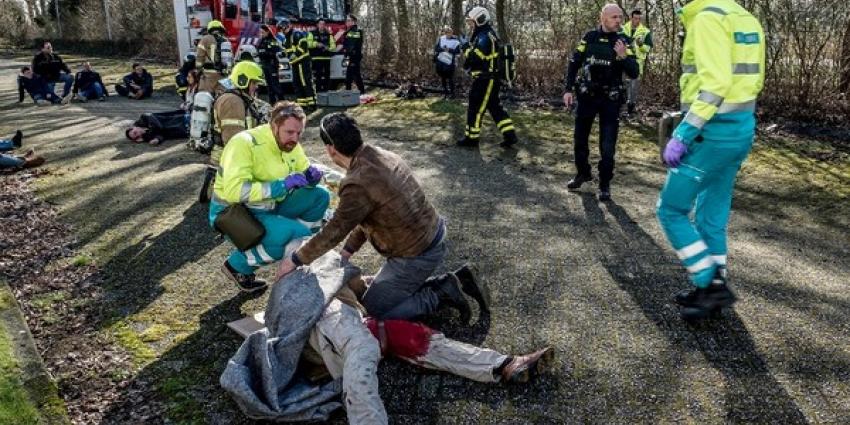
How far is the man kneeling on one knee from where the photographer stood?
13.8 feet

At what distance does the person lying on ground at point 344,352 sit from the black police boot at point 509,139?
18.6ft

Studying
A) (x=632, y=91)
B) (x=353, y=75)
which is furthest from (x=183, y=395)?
(x=353, y=75)

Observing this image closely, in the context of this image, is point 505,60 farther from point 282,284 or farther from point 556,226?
point 282,284

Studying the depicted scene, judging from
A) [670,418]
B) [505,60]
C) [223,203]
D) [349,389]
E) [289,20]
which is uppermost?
[289,20]

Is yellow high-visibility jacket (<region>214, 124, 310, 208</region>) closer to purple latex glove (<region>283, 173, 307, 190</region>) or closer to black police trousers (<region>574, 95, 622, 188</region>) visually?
purple latex glove (<region>283, 173, 307, 190</region>)

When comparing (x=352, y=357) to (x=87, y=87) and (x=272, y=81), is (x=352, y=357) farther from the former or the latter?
(x=87, y=87)

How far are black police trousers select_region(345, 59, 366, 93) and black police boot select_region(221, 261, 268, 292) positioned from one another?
10.1 m


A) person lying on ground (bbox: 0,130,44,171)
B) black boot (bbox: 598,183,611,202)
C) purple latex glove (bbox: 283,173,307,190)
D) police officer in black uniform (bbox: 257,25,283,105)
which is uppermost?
police officer in black uniform (bbox: 257,25,283,105)

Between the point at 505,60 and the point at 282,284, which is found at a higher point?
the point at 505,60

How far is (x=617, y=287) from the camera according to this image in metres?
4.45

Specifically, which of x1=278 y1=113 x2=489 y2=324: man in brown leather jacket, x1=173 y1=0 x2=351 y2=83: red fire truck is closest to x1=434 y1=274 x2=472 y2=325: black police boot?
x1=278 y1=113 x2=489 y2=324: man in brown leather jacket

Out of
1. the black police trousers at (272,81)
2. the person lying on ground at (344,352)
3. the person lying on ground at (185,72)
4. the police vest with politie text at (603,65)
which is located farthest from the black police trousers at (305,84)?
the person lying on ground at (344,352)

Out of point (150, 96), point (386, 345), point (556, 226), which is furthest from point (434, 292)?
point (150, 96)

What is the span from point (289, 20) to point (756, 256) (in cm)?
1160
